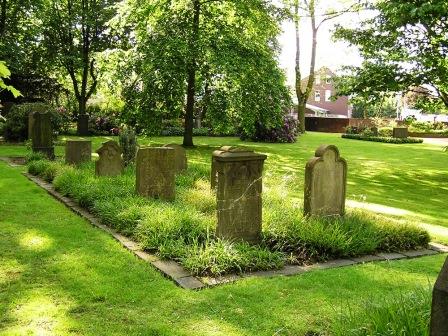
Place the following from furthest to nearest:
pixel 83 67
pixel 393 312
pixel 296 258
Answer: pixel 83 67, pixel 296 258, pixel 393 312

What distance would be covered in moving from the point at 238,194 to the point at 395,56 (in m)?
10.7

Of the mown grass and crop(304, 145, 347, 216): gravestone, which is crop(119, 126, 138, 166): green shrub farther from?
crop(304, 145, 347, 216): gravestone

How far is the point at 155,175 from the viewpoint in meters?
8.63

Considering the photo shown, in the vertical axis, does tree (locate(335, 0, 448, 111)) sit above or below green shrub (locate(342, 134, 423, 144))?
above

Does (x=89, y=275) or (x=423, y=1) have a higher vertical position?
(x=423, y=1)

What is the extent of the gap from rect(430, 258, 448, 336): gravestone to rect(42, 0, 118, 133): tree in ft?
93.2

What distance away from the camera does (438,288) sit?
80.4 inches

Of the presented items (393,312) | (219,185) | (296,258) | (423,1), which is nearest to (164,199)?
(219,185)

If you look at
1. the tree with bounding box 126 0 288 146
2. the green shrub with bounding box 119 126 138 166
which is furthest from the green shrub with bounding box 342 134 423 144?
the green shrub with bounding box 119 126 138 166

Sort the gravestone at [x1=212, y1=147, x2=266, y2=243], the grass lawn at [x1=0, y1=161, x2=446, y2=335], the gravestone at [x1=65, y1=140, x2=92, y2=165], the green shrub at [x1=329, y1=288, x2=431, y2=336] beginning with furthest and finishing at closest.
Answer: the gravestone at [x1=65, y1=140, x2=92, y2=165]
the gravestone at [x1=212, y1=147, x2=266, y2=243]
the grass lawn at [x1=0, y1=161, x2=446, y2=335]
the green shrub at [x1=329, y1=288, x2=431, y2=336]

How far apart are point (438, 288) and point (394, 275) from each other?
3.83m

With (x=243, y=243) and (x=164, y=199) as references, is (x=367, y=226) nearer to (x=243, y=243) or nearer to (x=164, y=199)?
(x=243, y=243)

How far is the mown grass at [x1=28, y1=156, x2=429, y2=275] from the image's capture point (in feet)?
18.9

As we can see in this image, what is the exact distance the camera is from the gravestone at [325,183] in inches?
291
